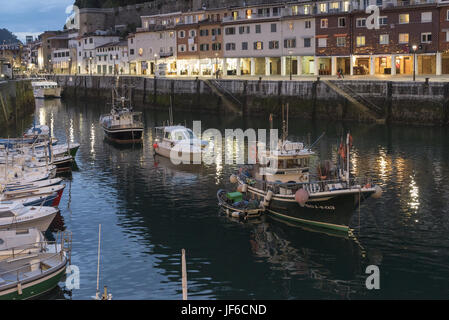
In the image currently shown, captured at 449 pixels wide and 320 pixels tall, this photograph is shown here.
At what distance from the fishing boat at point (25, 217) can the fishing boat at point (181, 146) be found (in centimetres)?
2091

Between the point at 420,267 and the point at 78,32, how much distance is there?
478 feet

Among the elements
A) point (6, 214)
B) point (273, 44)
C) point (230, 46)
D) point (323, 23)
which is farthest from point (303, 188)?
point (230, 46)

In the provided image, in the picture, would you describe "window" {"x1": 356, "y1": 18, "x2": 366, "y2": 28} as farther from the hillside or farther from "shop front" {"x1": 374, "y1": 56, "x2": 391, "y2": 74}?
the hillside

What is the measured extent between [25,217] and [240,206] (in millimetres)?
10116

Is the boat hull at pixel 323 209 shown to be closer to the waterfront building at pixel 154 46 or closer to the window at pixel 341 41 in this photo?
the window at pixel 341 41

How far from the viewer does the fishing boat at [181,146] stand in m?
48.6

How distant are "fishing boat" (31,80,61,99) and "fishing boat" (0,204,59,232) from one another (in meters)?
96.5

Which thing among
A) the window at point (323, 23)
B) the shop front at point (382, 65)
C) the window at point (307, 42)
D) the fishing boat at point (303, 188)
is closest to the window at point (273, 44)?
the window at point (307, 42)

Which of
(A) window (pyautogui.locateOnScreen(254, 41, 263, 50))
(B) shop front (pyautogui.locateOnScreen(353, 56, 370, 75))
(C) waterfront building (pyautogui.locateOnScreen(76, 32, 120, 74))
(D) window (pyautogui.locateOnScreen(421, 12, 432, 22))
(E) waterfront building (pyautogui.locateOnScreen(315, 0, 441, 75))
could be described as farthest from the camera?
(C) waterfront building (pyautogui.locateOnScreen(76, 32, 120, 74))

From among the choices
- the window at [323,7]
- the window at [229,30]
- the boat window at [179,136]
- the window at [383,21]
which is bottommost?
the boat window at [179,136]

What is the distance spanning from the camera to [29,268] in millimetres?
22406

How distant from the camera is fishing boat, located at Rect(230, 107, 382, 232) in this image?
2909 centimetres

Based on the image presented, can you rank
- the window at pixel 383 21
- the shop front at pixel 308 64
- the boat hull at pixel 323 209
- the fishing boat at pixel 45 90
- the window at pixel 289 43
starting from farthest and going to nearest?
1. the fishing boat at pixel 45 90
2. the shop front at pixel 308 64
3. the window at pixel 289 43
4. the window at pixel 383 21
5. the boat hull at pixel 323 209

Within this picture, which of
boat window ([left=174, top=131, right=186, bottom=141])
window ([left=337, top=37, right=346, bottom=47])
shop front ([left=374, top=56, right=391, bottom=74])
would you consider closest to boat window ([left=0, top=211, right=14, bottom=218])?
boat window ([left=174, top=131, right=186, bottom=141])
